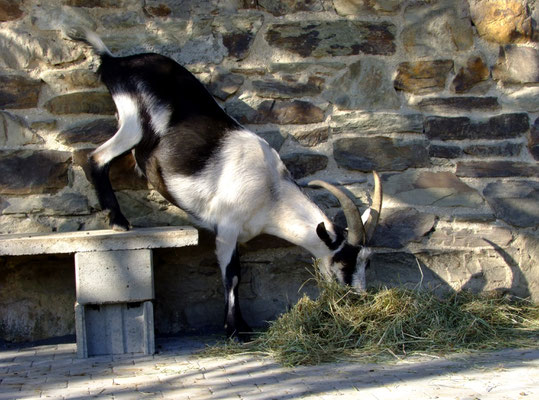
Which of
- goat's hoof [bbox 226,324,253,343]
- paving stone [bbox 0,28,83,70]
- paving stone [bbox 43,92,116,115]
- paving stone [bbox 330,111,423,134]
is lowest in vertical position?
goat's hoof [bbox 226,324,253,343]

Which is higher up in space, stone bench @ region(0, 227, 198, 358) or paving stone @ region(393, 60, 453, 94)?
paving stone @ region(393, 60, 453, 94)

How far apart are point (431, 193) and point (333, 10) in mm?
1478

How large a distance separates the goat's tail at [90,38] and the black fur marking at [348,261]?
6.58 feet

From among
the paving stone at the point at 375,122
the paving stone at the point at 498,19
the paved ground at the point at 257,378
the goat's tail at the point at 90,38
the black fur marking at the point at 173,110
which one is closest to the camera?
the paved ground at the point at 257,378

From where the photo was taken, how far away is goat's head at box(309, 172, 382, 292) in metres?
4.33

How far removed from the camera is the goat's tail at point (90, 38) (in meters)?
4.47

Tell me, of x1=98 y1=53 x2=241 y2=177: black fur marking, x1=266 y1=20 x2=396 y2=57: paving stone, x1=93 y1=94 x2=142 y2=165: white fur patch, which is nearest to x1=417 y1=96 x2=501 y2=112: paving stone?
x1=266 y1=20 x2=396 y2=57: paving stone

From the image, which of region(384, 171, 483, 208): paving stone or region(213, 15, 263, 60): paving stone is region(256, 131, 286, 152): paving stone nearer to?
region(213, 15, 263, 60): paving stone

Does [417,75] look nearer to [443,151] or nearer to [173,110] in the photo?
[443,151]

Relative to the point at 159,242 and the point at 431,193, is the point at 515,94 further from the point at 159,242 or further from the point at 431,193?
the point at 159,242

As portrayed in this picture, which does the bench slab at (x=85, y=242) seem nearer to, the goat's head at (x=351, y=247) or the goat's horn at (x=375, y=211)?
the goat's head at (x=351, y=247)

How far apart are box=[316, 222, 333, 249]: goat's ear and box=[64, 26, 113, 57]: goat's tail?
1783 mm

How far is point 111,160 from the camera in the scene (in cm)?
434

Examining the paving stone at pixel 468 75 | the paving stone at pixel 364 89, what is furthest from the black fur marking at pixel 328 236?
the paving stone at pixel 468 75
